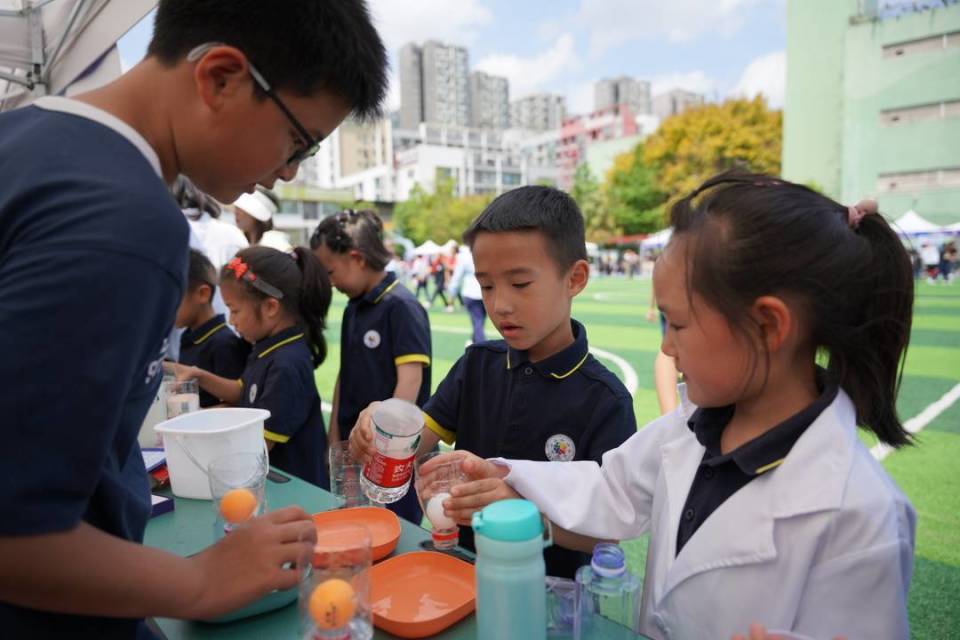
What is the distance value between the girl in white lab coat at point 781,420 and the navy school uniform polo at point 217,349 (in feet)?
8.64

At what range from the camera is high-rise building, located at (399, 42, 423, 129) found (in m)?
111

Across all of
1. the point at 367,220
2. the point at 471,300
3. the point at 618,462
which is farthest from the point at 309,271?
the point at 471,300

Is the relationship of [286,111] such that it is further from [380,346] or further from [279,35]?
[380,346]

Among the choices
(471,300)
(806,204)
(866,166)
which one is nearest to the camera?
(806,204)

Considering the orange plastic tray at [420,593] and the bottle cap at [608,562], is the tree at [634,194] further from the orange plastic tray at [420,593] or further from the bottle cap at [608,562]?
the bottle cap at [608,562]

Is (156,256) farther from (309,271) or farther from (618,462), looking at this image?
(309,271)

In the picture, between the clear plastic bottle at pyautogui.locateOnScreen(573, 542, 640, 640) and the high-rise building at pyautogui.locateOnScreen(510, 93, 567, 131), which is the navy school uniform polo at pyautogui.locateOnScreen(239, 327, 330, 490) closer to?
the clear plastic bottle at pyautogui.locateOnScreen(573, 542, 640, 640)

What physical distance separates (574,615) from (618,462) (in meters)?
0.49

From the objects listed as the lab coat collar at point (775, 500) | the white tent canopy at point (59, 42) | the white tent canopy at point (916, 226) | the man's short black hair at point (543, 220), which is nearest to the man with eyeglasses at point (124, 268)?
the lab coat collar at point (775, 500)

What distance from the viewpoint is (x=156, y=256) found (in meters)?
0.77

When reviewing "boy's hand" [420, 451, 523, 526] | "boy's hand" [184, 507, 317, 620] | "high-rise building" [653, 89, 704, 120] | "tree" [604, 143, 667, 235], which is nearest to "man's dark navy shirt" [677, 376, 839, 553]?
"boy's hand" [420, 451, 523, 526]

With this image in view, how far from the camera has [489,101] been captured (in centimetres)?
12431

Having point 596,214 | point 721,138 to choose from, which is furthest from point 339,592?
point 596,214

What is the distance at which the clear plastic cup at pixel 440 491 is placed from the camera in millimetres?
1455
